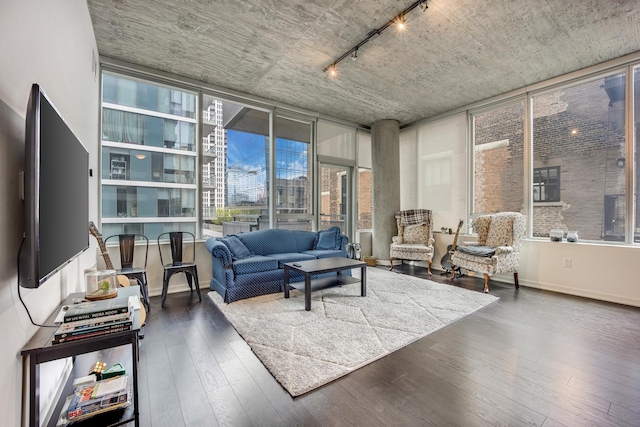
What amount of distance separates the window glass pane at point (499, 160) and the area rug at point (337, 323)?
73.0 inches

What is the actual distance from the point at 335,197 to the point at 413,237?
5.86ft

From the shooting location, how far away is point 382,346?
7.50 ft

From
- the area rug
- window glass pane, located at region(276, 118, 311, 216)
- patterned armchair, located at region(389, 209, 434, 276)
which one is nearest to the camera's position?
the area rug

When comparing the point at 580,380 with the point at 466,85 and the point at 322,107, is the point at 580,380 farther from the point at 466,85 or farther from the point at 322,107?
the point at 322,107

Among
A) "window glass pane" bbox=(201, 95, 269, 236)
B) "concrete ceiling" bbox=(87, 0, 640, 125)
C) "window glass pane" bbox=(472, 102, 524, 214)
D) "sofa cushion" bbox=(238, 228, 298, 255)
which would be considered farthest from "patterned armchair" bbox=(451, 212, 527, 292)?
"window glass pane" bbox=(201, 95, 269, 236)

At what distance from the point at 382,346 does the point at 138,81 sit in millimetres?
4484

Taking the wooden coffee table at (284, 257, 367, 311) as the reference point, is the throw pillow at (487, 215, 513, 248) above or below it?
above

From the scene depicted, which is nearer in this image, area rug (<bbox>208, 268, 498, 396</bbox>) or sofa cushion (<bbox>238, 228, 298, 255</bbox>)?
area rug (<bbox>208, 268, 498, 396</bbox>)

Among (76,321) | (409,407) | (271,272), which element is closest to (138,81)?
(271,272)

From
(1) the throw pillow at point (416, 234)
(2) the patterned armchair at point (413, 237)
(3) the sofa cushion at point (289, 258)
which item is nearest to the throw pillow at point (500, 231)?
(2) the patterned armchair at point (413, 237)

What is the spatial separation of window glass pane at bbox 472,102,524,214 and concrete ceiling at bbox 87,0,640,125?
0.53 m

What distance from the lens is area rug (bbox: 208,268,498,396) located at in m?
2.01

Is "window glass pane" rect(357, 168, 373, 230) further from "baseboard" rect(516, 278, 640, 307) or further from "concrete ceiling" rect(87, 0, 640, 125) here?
"baseboard" rect(516, 278, 640, 307)

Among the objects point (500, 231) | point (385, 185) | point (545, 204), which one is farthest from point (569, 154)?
point (385, 185)
